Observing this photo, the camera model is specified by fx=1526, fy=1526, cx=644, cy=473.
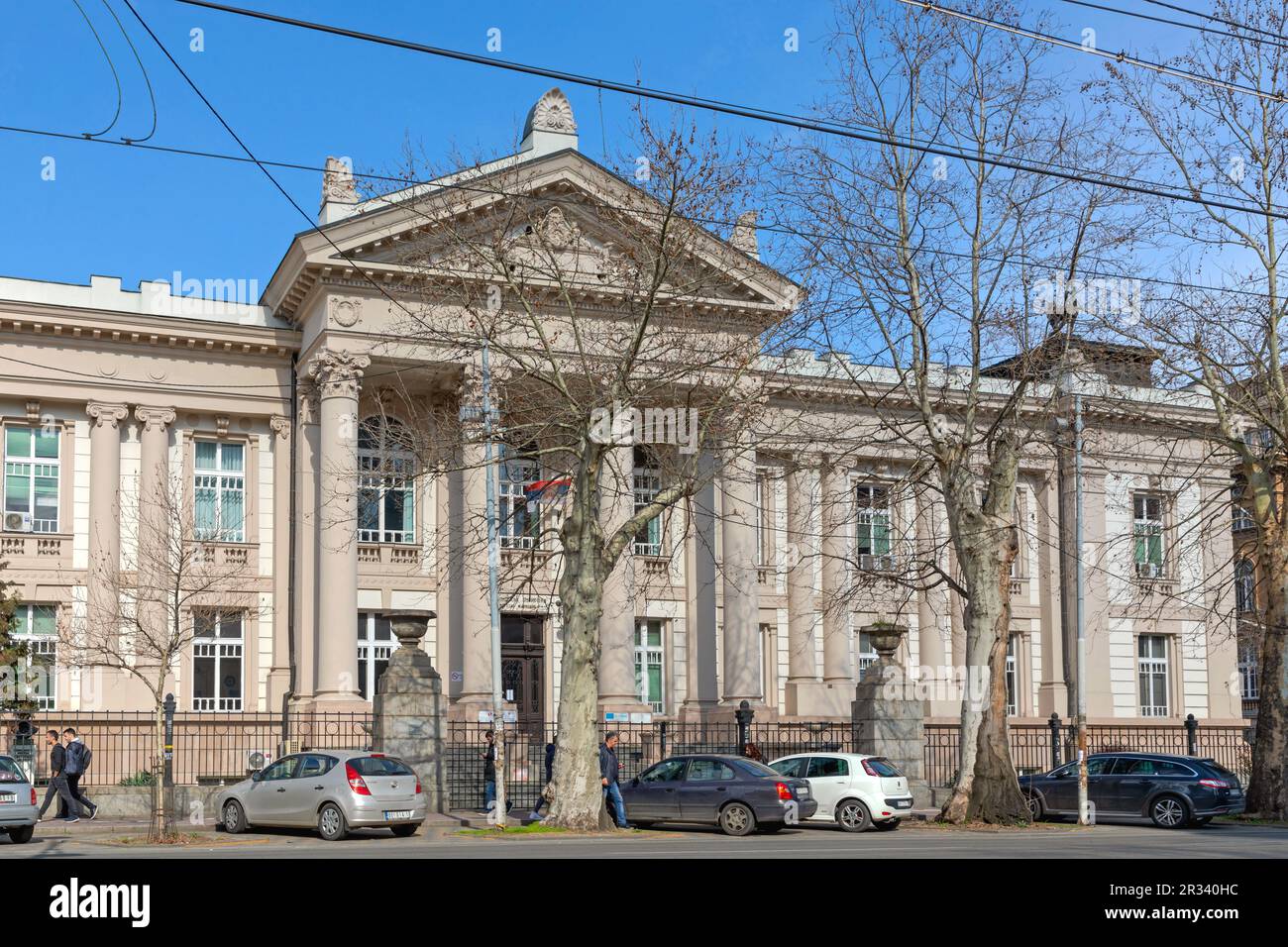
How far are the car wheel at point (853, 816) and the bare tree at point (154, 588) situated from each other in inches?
500

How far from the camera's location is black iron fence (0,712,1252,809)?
32.7m

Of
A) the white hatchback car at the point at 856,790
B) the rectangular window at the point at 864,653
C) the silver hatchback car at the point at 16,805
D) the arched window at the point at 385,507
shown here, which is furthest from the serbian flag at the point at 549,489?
the rectangular window at the point at 864,653

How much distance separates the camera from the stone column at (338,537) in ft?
117

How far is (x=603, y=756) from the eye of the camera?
2591cm

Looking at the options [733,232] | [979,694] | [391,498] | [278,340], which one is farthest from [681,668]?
[733,232]

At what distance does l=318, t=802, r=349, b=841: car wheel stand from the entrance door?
58.3 ft

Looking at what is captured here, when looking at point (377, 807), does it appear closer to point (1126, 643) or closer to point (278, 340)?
point (278, 340)

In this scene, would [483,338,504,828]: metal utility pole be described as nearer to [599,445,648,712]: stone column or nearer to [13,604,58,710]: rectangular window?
[599,445,648,712]: stone column

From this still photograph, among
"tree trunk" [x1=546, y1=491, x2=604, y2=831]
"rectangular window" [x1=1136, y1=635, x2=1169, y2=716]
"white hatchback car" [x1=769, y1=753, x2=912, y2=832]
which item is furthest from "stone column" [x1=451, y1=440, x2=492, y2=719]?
"rectangular window" [x1=1136, y1=635, x2=1169, y2=716]

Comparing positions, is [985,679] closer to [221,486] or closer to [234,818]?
[234,818]

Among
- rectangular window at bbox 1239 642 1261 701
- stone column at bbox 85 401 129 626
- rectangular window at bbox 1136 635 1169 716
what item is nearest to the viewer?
stone column at bbox 85 401 129 626

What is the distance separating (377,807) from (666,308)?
9.80 m

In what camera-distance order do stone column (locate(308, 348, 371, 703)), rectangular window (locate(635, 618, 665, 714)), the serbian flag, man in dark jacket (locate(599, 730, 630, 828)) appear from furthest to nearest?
rectangular window (locate(635, 618, 665, 714)), stone column (locate(308, 348, 371, 703)), the serbian flag, man in dark jacket (locate(599, 730, 630, 828))

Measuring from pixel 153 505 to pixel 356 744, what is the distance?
26.0 feet
